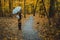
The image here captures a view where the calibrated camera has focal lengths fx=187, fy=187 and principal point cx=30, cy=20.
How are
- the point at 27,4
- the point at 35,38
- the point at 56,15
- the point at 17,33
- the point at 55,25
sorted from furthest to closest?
the point at 27,4
the point at 56,15
the point at 55,25
the point at 17,33
the point at 35,38

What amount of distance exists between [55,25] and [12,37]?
400 cm

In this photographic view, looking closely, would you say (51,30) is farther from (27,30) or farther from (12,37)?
(12,37)

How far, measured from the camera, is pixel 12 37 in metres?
10.5

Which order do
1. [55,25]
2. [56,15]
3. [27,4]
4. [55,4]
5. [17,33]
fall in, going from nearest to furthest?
1. [17,33]
2. [55,25]
3. [56,15]
4. [55,4]
5. [27,4]

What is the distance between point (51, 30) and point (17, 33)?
2.34 meters

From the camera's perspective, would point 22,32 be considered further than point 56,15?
No

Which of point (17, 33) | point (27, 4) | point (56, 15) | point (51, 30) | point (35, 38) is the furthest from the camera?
point (27, 4)

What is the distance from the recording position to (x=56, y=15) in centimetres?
1675

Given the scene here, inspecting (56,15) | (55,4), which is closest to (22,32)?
(56,15)

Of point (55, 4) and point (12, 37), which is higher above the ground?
point (55, 4)

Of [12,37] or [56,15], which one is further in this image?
[56,15]

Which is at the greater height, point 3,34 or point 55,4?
point 55,4

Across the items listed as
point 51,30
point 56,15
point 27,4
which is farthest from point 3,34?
point 27,4

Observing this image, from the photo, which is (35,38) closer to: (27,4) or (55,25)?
(55,25)
